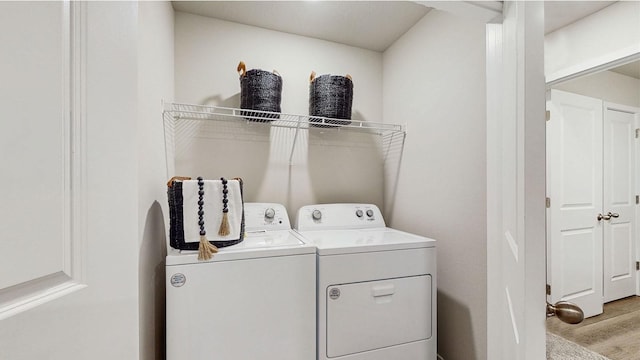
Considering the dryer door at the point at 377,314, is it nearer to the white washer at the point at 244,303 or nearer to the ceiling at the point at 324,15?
the white washer at the point at 244,303

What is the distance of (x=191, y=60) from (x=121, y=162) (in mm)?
1558

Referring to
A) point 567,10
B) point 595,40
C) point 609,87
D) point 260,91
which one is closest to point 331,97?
point 260,91

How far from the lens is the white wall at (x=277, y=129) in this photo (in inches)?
71.4

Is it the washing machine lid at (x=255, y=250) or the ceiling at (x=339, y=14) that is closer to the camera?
the washing machine lid at (x=255, y=250)

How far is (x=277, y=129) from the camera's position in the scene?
6.57 feet

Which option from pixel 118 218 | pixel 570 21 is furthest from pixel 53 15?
pixel 570 21

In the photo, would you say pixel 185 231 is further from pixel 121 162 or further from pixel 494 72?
pixel 494 72

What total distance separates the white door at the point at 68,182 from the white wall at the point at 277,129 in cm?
130

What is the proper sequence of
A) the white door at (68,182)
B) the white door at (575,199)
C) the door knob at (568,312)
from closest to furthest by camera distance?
the white door at (68,182) → the door knob at (568,312) → the white door at (575,199)

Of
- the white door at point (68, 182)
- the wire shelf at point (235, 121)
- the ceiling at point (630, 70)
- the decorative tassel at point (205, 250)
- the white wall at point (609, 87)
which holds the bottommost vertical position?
the decorative tassel at point (205, 250)

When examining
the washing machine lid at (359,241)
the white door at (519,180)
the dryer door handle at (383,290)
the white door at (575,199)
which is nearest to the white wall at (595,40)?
the white door at (575,199)

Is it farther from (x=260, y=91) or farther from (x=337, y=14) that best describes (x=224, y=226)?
(x=337, y=14)

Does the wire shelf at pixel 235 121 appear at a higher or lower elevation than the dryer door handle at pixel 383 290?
higher

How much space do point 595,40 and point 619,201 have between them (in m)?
1.81
